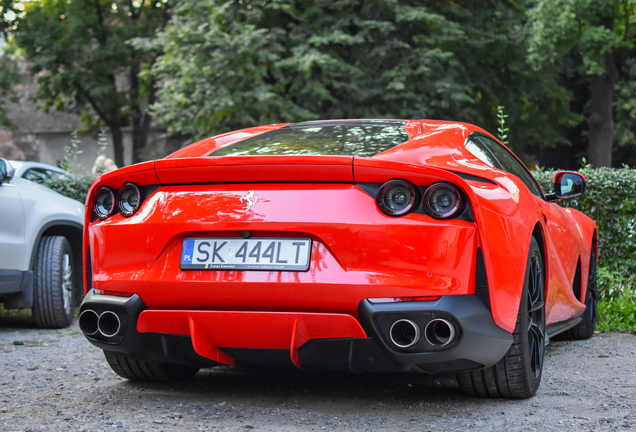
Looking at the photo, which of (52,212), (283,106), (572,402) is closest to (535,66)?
(283,106)

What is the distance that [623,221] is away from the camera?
6.55 metres

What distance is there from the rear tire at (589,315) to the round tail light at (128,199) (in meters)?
3.47

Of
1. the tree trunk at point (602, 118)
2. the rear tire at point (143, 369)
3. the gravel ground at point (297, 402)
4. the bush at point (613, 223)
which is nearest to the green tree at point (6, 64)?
the tree trunk at point (602, 118)

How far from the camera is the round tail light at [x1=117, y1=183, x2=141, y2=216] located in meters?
3.26

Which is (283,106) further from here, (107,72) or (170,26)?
(107,72)

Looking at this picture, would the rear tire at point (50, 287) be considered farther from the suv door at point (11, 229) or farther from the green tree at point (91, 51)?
the green tree at point (91, 51)

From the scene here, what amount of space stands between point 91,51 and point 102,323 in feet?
90.4

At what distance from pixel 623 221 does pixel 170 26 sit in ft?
54.0

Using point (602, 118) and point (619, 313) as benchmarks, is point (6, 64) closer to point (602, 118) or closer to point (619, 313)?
point (602, 118)

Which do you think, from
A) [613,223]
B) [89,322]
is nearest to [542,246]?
[89,322]

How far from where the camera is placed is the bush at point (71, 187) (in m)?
7.98

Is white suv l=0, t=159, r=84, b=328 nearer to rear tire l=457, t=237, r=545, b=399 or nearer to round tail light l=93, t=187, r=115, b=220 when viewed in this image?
round tail light l=93, t=187, r=115, b=220

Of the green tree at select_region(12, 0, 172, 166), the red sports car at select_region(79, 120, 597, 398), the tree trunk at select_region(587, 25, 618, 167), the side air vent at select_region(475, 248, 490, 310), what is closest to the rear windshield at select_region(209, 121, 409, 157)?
→ the red sports car at select_region(79, 120, 597, 398)

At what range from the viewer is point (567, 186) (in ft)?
15.4
